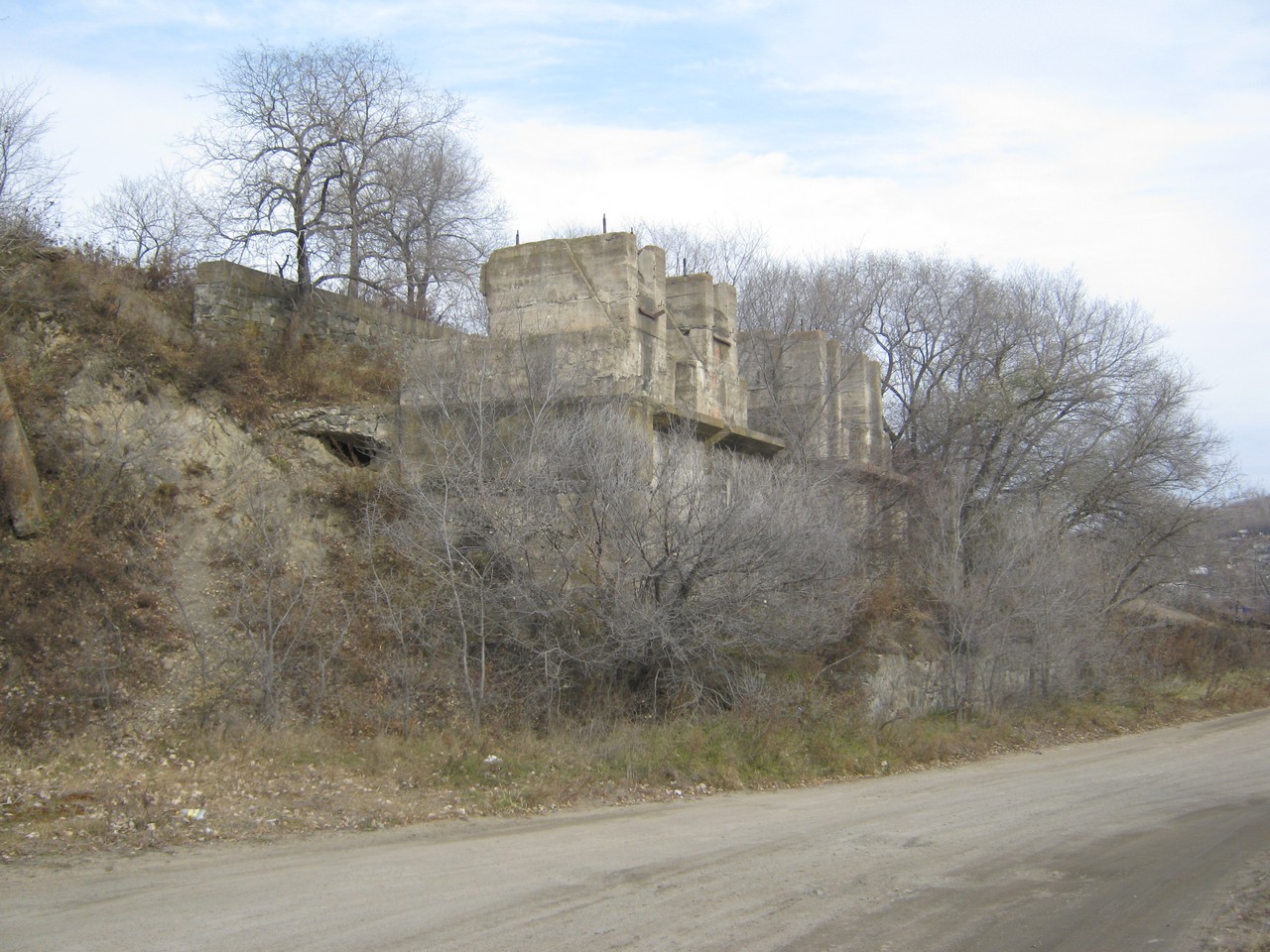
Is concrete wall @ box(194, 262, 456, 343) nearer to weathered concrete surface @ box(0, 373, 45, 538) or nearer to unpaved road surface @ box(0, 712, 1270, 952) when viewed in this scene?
weathered concrete surface @ box(0, 373, 45, 538)

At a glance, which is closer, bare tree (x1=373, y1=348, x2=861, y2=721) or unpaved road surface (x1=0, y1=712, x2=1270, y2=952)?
unpaved road surface (x1=0, y1=712, x2=1270, y2=952)

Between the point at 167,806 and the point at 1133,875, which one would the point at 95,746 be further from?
the point at 1133,875

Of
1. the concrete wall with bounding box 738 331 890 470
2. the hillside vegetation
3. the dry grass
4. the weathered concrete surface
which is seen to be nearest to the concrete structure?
the hillside vegetation

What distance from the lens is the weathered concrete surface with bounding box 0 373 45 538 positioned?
13.0 meters

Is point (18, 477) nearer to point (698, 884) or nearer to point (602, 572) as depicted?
point (602, 572)

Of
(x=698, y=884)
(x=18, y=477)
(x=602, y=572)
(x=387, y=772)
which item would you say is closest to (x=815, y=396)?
(x=602, y=572)

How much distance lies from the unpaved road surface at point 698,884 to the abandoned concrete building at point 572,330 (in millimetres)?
8040

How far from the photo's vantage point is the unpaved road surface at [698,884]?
21.4ft

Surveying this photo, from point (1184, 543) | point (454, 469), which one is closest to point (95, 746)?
point (454, 469)

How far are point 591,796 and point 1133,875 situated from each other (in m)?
5.29

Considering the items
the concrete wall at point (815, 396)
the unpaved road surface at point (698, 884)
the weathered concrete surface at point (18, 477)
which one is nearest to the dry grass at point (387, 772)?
the unpaved road surface at point (698, 884)

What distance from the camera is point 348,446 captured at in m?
17.9

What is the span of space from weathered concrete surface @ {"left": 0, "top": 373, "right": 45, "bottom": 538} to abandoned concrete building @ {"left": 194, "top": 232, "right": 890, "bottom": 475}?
446 centimetres

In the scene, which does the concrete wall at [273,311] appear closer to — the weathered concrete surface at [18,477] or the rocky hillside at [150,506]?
the rocky hillside at [150,506]
